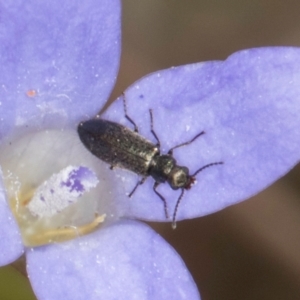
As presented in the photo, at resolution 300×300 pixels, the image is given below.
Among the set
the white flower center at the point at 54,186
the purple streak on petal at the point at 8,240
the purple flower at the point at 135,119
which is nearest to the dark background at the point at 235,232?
the white flower center at the point at 54,186

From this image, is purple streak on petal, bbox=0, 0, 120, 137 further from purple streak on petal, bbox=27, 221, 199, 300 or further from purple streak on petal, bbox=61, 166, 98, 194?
purple streak on petal, bbox=27, 221, 199, 300

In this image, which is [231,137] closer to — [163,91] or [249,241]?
[163,91]

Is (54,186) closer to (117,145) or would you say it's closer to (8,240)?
(117,145)

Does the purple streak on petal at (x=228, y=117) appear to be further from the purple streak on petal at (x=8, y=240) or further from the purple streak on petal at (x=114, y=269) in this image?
the purple streak on petal at (x=8, y=240)

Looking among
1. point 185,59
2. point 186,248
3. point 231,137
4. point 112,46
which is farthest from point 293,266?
point 112,46

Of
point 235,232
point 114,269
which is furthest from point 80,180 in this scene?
point 235,232

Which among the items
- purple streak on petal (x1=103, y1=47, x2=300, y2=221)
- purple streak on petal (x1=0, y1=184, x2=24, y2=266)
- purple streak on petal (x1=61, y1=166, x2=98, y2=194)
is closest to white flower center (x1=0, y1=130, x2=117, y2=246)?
purple streak on petal (x1=61, y1=166, x2=98, y2=194)
